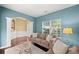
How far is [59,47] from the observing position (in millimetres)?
2021

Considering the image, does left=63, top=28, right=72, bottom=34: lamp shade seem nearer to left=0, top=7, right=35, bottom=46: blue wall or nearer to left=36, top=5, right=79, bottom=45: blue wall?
left=36, top=5, right=79, bottom=45: blue wall

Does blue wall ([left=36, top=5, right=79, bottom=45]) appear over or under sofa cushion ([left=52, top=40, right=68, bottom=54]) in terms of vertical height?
over

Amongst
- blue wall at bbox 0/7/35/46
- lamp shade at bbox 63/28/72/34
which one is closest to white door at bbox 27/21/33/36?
blue wall at bbox 0/7/35/46

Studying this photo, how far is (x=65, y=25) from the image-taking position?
2.00m

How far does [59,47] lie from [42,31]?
39 centimetres

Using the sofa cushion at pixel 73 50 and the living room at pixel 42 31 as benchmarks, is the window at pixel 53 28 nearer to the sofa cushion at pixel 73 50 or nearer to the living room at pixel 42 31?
the living room at pixel 42 31

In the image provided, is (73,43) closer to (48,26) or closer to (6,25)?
(48,26)

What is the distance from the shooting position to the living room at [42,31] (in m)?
1.97

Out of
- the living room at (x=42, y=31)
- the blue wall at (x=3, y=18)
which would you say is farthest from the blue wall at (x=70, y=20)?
the blue wall at (x=3, y=18)

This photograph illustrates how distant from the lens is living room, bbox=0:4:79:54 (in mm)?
1969

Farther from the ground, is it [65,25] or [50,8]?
[50,8]

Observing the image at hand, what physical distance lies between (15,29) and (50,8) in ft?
2.21
